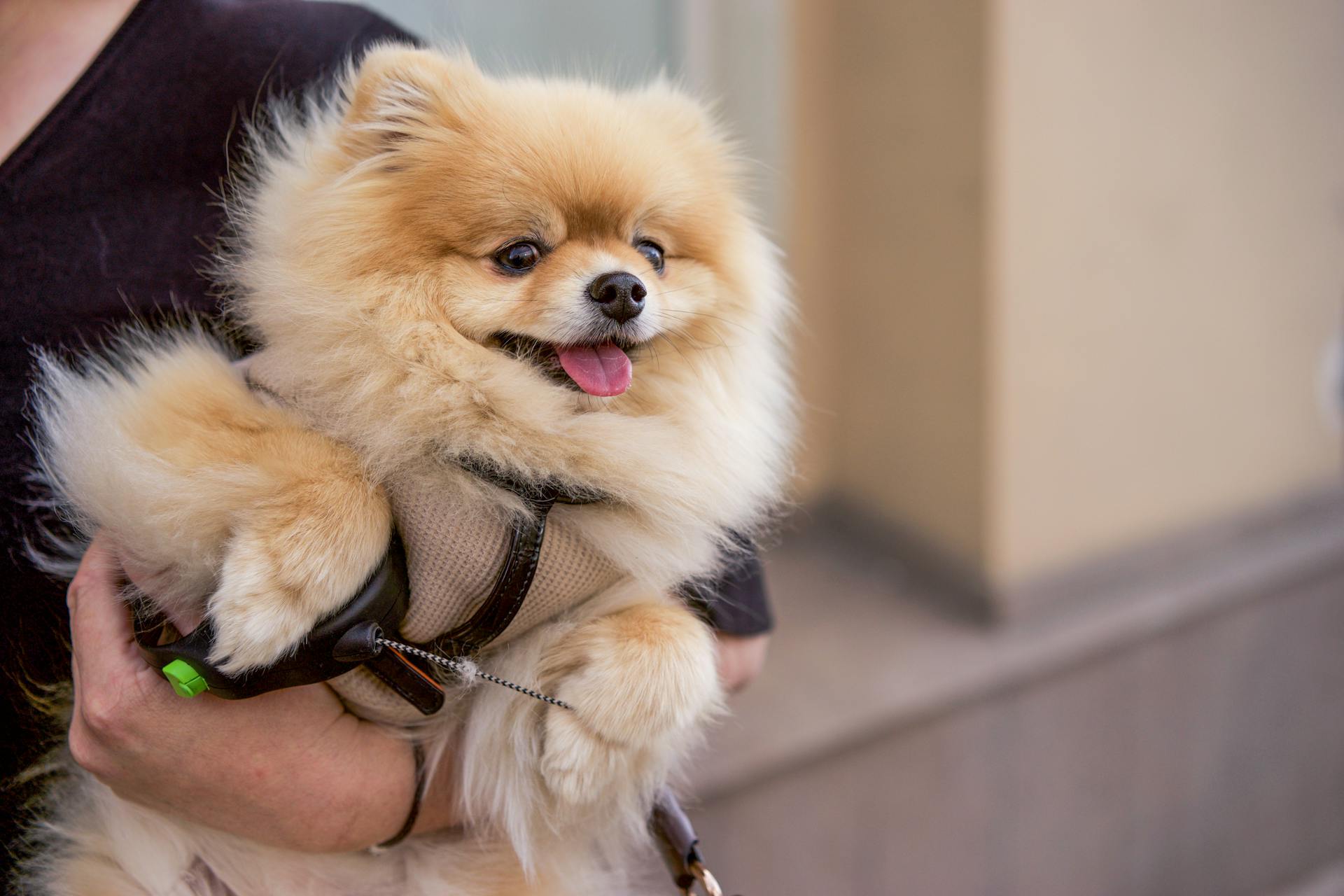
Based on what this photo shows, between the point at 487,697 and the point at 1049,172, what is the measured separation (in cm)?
173

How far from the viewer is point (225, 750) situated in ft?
2.97

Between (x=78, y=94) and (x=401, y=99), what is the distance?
404 millimetres

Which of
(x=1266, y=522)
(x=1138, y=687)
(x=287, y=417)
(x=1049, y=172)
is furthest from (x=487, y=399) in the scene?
(x=1266, y=522)

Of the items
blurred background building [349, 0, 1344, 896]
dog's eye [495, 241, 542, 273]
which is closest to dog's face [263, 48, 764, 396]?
dog's eye [495, 241, 542, 273]

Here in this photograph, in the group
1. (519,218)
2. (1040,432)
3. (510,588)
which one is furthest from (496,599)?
(1040,432)

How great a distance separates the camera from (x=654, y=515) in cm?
98

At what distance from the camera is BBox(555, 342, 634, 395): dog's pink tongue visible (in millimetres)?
969

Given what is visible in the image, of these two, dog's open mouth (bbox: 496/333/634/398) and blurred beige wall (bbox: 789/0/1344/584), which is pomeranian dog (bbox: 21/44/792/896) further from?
blurred beige wall (bbox: 789/0/1344/584)

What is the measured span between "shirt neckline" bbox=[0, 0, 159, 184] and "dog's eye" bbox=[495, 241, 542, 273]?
1.82ft

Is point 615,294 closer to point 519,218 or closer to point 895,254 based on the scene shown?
point 519,218

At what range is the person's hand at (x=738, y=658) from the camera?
115 cm

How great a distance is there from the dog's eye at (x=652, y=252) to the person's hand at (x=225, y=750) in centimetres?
56

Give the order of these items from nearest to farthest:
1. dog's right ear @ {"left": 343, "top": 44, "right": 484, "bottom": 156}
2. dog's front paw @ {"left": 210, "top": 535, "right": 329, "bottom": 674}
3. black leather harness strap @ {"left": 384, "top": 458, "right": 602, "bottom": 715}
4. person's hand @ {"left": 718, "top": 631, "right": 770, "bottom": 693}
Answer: dog's front paw @ {"left": 210, "top": 535, "right": 329, "bottom": 674}, black leather harness strap @ {"left": 384, "top": 458, "right": 602, "bottom": 715}, dog's right ear @ {"left": 343, "top": 44, "right": 484, "bottom": 156}, person's hand @ {"left": 718, "top": 631, "right": 770, "bottom": 693}

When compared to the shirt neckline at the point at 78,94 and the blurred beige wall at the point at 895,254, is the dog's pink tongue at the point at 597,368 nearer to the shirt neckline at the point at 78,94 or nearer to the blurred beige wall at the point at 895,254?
the shirt neckline at the point at 78,94
